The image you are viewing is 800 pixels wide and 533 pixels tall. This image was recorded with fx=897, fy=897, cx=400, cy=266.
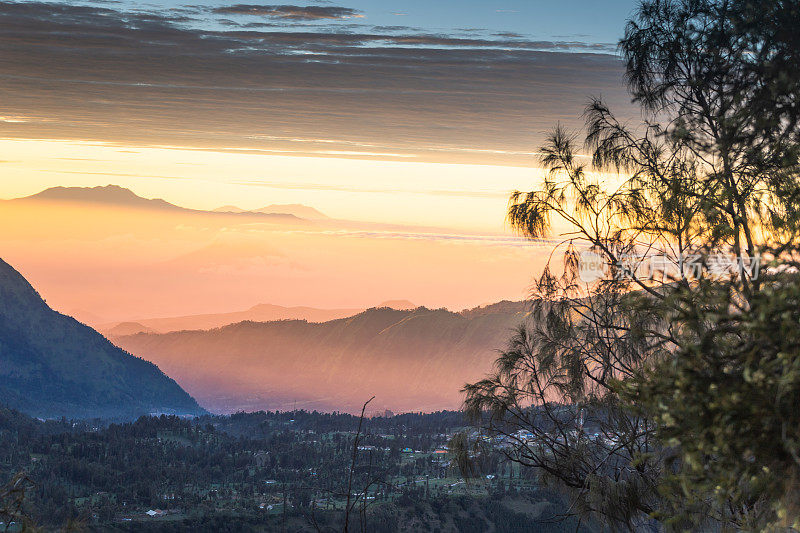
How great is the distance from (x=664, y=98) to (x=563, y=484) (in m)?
7.38

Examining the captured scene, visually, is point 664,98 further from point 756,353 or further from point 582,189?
point 756,353

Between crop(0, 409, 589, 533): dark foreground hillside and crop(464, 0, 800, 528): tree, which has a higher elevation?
crop(464, 0, 800, 528): tree

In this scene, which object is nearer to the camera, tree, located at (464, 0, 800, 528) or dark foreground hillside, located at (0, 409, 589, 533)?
tree, located at (464, 0, 800, 528)

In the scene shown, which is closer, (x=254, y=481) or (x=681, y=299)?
(x=681, y=299)

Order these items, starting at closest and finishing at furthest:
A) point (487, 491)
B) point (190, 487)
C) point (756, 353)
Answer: point (756, 353)
point (487, 491)
point (190, 487)

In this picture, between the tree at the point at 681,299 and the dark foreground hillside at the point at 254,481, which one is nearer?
the tree at the point at 681,299

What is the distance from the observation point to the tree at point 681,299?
761cm

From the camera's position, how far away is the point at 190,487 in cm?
14775

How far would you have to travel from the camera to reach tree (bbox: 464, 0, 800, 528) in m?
7.61

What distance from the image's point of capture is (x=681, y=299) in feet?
27.8

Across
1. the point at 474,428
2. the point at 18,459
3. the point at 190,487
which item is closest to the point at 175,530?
the point at 190,487

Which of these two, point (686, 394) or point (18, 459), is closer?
point (686, 394)

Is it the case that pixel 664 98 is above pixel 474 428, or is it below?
above

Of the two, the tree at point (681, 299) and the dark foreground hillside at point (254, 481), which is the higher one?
A: the tree at point (681, 299)
